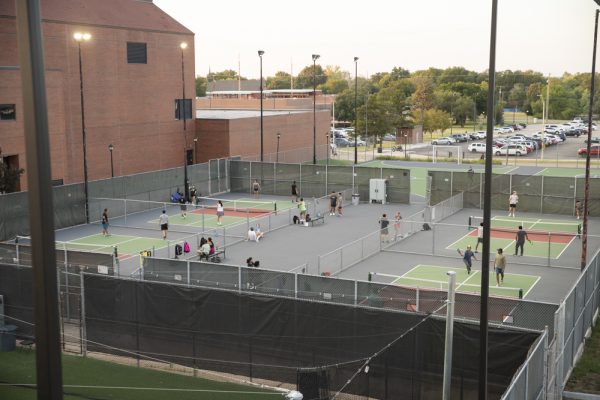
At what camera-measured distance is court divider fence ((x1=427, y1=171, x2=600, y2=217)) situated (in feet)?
137

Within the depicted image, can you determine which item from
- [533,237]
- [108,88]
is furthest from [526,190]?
[108,88]

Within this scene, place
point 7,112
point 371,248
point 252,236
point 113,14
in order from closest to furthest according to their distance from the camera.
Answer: point 371,248, point 252,236, point 7,112, point 113,14

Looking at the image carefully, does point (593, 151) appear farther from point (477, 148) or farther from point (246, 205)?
point (246, 205)

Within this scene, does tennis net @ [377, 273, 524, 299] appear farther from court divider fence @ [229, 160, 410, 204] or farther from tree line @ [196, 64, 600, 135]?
tree line @ [196, 64, 600, 135]

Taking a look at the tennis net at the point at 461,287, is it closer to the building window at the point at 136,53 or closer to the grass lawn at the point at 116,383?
the grass lawn at the point at 116,383

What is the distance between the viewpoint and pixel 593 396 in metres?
15.7

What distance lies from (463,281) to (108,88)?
3279 cm

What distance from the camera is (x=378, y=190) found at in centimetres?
4666

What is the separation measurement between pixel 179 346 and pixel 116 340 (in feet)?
6.52

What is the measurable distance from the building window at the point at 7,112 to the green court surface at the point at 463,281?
25.1m

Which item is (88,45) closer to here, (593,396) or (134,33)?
(134,33)

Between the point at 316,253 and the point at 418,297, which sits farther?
the point at 316,253

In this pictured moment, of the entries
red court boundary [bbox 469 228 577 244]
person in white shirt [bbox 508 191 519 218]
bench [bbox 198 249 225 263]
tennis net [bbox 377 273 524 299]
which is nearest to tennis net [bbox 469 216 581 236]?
red court boundary [bbox 469 228 577 244]

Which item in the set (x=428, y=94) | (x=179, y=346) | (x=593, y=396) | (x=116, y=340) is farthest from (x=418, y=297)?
(x=428, y=94)
